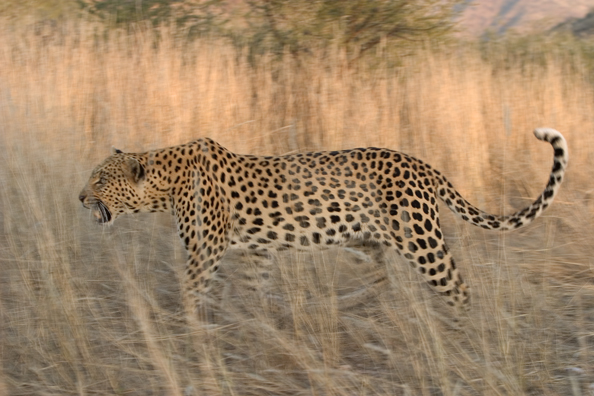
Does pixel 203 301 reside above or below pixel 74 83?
below

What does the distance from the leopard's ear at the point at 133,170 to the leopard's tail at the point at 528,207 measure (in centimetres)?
175

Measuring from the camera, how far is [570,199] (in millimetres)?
6445

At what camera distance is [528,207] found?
430cm

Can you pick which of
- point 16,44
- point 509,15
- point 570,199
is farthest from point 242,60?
point 509,15

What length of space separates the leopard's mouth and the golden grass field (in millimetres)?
311

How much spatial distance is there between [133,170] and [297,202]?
99 cm

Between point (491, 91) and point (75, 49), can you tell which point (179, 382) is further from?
point (491, 91)

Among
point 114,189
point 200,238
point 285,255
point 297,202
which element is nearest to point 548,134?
point 297,202

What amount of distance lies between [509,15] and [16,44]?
31.6m

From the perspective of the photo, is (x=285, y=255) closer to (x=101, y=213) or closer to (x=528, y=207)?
(x=101, y=213)

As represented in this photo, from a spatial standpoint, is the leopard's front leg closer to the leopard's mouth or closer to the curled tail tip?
the leopard's mouth

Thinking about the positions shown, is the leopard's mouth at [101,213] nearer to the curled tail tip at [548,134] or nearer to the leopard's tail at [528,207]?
Result: the leopard's tail at [528,207]

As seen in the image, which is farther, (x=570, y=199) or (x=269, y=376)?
(x=570, y=199)

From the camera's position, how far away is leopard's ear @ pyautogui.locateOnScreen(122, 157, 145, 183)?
4443mm
